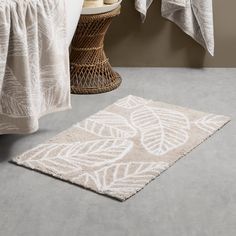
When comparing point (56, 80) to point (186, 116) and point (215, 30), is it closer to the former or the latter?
point (186, 116)

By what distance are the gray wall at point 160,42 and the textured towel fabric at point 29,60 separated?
1.00m

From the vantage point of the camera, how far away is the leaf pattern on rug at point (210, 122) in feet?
7.72

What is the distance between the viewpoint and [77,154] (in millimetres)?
2115

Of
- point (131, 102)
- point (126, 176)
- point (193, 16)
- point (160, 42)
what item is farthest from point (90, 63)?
point (126, 176)

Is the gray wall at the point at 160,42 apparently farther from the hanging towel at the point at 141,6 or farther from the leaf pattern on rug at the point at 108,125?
the leaf pattern on rug at the point at 108,125

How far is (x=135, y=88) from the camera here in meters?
2.87

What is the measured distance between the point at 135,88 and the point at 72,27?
70 cm

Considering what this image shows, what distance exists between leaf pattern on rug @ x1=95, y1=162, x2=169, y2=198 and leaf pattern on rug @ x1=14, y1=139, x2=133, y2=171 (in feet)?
0.23

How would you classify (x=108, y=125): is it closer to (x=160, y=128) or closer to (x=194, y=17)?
(x=160, y=128)

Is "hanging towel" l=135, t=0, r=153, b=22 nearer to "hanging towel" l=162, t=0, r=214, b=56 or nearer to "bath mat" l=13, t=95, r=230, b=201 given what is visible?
"hanging towel" l=162, t=0, r=214, b=56

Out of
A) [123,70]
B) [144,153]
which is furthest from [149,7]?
[144,153]

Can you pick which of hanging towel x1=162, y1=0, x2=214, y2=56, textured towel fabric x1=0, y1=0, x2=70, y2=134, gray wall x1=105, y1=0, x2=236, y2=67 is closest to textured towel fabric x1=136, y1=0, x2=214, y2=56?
hanging towel x1=162, y1=0, x2=214, y2=56

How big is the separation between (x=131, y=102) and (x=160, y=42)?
62cm

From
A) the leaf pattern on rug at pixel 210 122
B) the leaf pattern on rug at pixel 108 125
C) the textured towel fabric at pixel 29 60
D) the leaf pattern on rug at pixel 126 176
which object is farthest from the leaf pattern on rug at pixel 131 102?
the leaf pattern on rug at pixel 126 176
